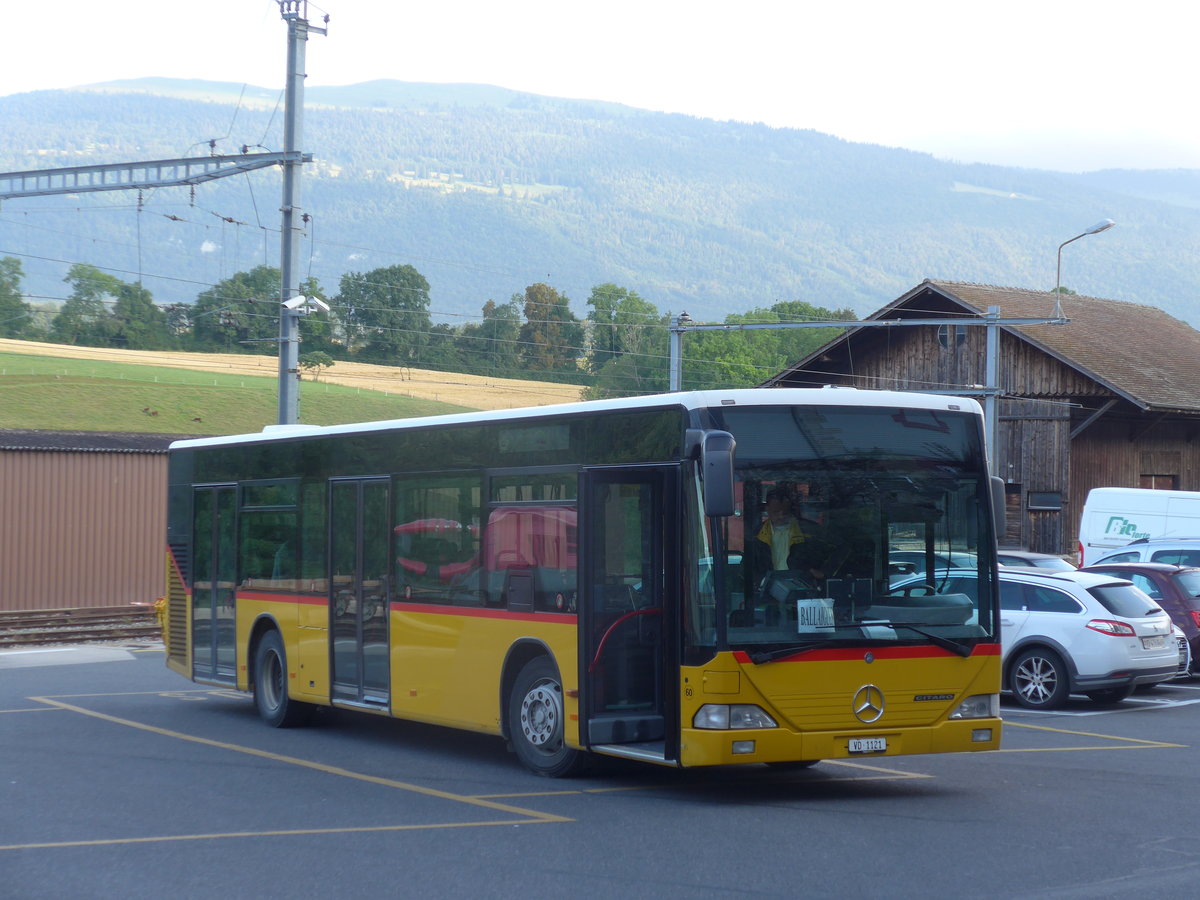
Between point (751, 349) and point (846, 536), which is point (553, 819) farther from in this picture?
point (751, 349)

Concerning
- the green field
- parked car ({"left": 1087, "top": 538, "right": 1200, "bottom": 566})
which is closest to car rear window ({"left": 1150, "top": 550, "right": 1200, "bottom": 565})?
parked car ({"left": 1087, "top": 538, "right": 1200, "bottom": 566})

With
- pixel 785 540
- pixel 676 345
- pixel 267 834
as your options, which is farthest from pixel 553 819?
pixel 676 345

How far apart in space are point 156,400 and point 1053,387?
4950 centimetres

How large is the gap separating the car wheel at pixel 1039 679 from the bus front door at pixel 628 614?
305 inches

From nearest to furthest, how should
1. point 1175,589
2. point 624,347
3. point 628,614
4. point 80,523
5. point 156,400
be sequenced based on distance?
point 628,614
point 1175,589
point 80,523
point 156,400
point 624,347

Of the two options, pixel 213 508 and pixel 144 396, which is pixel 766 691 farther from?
pixel 144 396

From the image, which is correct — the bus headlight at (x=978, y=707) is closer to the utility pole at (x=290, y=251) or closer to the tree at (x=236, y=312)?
the utility pole at (x=290, y=251)

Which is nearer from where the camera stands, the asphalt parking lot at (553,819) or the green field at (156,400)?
the asphalt parking lot at (553,819)

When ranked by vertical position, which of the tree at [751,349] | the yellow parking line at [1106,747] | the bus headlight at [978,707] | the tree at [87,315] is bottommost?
the yellow parking line at [1106,747]

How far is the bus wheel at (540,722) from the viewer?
1097 centimetres

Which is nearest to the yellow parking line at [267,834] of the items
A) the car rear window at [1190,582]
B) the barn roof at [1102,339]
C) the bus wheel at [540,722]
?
the bus wheel at [540,722]

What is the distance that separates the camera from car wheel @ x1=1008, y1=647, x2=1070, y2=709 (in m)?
16.5

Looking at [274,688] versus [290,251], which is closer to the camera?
[274,688]

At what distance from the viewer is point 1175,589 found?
64.2 feet
